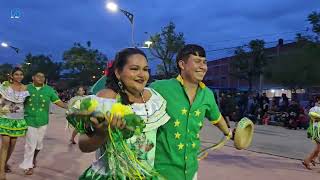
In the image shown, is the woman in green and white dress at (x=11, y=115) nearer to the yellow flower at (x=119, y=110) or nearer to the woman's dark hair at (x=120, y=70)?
the woman's dark hair at (x=120, y=70)

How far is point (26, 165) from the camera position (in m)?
8.20

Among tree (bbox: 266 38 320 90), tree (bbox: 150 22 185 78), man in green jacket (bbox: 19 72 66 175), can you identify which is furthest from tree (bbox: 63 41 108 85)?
man in green jacket (bbox: 19 72 66 175)

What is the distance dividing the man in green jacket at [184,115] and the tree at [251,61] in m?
36.0

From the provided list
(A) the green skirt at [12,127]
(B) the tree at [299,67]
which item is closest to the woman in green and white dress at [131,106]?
(A) the green skirt at [12,127]

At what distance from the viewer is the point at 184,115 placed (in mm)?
3828

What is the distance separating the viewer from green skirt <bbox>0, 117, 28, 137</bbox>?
760cm

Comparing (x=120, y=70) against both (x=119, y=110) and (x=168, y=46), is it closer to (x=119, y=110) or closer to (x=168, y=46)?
(x=119, y=110)

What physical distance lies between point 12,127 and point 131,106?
5.06 m

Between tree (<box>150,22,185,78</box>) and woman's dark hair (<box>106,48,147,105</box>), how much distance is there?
3757 cm

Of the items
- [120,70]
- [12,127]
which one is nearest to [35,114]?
[12,127]

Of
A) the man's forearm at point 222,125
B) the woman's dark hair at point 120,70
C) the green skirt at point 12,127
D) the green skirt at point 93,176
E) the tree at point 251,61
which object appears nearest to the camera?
the green skirt at point 93,176

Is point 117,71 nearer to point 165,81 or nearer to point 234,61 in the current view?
point 165,81

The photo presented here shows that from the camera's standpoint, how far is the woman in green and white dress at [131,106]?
2803mm

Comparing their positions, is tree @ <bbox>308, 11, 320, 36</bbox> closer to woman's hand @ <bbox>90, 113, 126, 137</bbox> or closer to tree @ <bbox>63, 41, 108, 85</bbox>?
woman's hand @ <bbox>90, 113, 126, 137</bbox>
